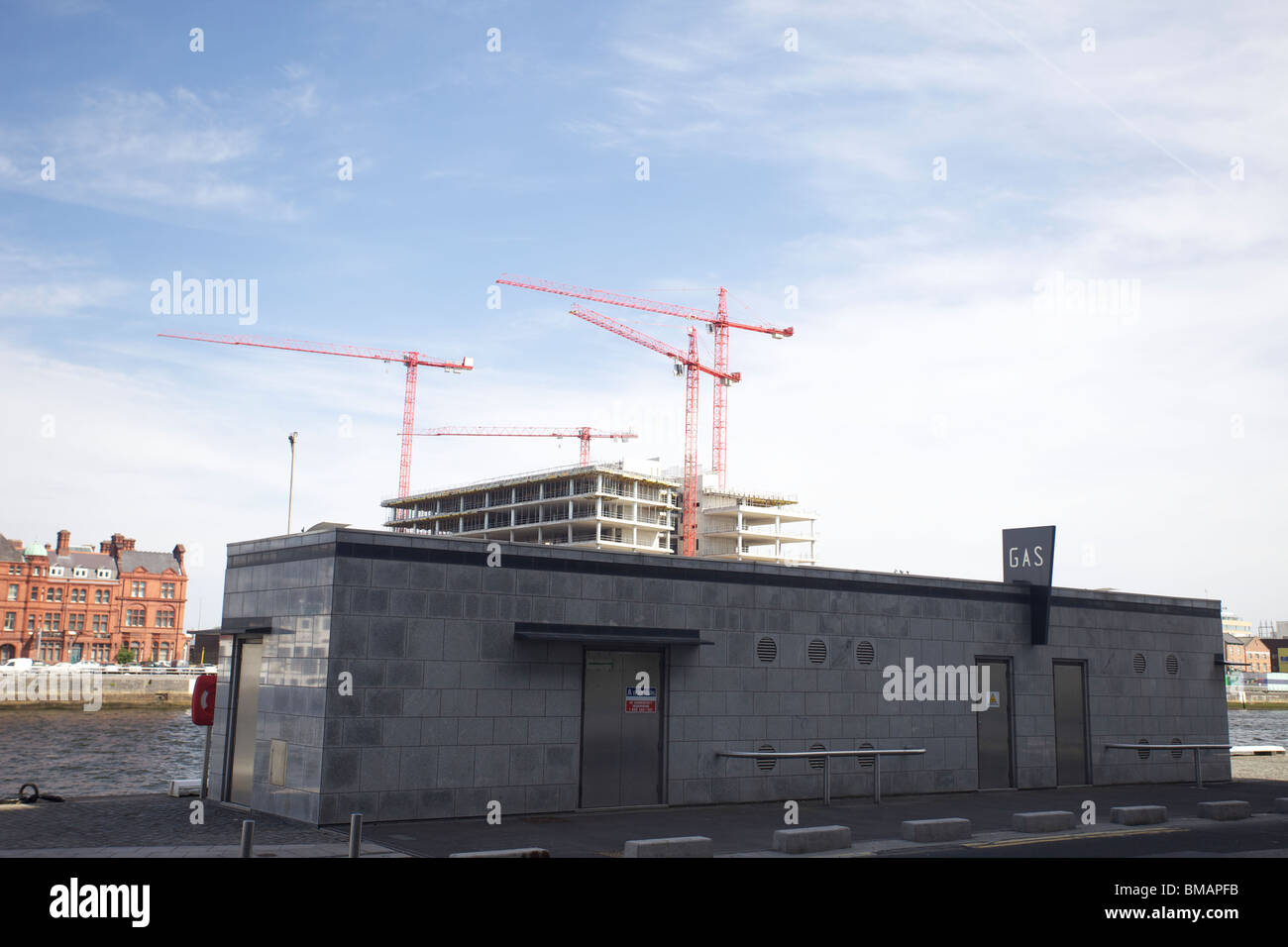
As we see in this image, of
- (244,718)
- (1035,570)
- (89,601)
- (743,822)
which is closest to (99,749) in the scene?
(244,718)

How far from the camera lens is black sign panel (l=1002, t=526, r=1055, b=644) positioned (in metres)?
27.1

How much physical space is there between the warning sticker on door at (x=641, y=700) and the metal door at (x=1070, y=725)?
12256 millimetres

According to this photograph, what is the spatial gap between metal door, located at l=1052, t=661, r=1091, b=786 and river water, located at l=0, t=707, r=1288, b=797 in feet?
81.3

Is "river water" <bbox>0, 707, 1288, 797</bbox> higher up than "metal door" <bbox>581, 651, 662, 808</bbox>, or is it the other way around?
"metal door" <bbox>581, 651, 662, 808</bbox>

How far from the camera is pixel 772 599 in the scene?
2348cm

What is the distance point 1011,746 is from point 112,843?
66.8 ft

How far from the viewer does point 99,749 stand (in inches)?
2341

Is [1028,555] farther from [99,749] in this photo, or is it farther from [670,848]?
[99,749]

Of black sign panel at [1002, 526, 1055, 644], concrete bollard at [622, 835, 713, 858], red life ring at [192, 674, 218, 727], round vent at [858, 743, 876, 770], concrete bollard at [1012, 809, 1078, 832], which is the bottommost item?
concrete bollard at [1012, 809, 1078, 832]

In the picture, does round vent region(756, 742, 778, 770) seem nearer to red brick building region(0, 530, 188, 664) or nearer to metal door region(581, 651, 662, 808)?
metal door region(581, 651, 662, 808)

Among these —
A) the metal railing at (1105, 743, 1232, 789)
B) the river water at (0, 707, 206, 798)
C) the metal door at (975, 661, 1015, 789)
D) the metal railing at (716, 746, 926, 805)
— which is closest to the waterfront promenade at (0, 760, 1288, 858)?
the metal railing at (716, 746, 926, 805)

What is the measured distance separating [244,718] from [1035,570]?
1906 centimetres
